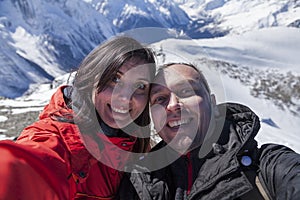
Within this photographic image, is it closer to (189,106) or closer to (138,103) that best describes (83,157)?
(138,103)

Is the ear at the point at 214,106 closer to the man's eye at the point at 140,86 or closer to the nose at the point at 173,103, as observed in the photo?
the nose at the point at 173,103

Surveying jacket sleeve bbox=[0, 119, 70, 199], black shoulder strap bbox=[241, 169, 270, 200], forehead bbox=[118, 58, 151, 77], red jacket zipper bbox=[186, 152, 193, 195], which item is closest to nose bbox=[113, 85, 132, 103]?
forehead bbox=[118, 58, 151, 77]

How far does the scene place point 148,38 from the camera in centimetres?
278

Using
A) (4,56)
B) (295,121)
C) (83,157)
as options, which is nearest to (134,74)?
(83,157)

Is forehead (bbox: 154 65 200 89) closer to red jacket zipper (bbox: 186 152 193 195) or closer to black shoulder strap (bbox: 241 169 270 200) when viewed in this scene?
red jacket zipper (bbox: 186 152 193 195)

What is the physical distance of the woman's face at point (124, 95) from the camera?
2.63m

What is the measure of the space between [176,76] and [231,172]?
89cm

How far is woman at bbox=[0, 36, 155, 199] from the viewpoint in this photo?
2373 mm

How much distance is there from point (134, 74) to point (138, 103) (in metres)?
0.23

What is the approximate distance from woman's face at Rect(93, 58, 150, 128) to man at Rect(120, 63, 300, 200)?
111 millimetres

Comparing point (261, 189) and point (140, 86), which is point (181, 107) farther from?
point (261, 189)

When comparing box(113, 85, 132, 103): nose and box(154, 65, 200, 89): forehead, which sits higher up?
box(154, 65, 200, 89): forehead

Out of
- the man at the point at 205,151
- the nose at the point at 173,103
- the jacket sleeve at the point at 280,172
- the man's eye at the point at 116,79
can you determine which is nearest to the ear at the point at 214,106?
the man at the point at 205,151

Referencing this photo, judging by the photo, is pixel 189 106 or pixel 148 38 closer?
pixel 189 106
